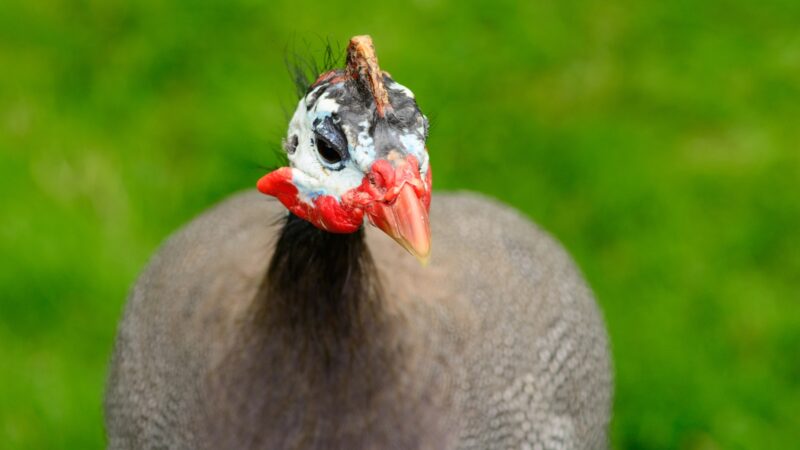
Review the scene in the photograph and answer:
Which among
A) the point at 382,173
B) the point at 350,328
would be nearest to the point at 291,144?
the point at 382,173

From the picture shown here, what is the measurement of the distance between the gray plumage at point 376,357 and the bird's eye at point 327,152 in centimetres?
39

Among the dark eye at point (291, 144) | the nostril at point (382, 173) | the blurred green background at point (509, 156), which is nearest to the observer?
the nostril at point (382, 173)

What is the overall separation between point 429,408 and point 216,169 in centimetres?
175

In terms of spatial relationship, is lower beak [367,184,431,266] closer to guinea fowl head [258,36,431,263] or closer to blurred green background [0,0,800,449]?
guinea fowl head [258,36,431,263]

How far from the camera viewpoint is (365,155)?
5.72 ft

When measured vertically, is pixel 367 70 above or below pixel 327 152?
above

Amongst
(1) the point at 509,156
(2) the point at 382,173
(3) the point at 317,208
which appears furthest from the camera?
(1) the point at 509,156

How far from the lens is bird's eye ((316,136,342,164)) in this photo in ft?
5.83

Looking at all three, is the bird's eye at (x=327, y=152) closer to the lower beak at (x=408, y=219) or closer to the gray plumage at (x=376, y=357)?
the lower beak at (x=408, y=219)

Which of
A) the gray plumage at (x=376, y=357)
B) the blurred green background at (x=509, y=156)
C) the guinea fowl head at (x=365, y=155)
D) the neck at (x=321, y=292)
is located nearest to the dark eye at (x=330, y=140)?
the guinea fowl head at (x=365, y=155)

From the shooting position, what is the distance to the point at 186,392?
2152 millimetres

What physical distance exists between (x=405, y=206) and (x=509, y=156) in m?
2.08

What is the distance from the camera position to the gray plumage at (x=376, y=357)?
209 cm

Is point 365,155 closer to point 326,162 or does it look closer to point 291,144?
point 326,162
